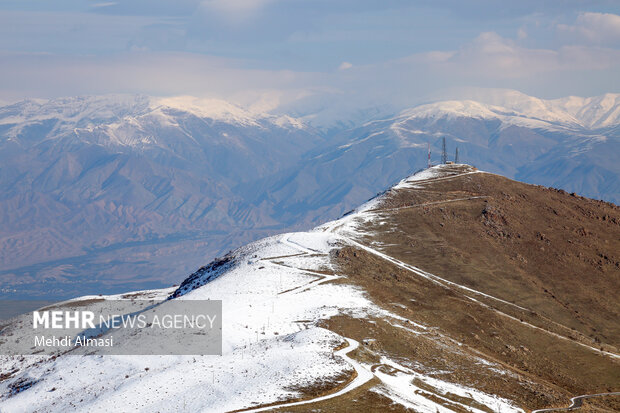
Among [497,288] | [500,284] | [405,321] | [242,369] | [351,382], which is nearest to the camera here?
[351,382]

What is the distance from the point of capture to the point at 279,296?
238ft

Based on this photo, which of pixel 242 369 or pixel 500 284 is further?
pixel 500 284

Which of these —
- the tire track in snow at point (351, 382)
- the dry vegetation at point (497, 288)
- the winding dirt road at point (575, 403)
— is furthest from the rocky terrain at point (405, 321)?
the winding dirt road at point (575, 403)

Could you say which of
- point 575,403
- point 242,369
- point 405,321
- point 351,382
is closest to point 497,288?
point 405,321

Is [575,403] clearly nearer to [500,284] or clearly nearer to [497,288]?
[497,288]

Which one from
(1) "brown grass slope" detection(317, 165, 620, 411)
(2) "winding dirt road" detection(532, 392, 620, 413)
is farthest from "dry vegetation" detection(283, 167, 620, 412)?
(2) "winding dirt road" detection(532, 392, 620, 413)

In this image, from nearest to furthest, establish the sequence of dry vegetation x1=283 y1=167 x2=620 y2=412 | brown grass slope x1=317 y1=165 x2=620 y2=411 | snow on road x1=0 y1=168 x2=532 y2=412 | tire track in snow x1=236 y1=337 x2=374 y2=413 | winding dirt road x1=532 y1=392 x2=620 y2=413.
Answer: tire track in snow x1=236 y1=337 x2=374 y2=413, snow on road x1=0 y1=168 x2=532 y2=412, winding dirt road x1=532 y1=392 x2=620 y2=413, dry vegetation x1=283 y1=167 x2=620 y2=412, brown grass slope x1=317 y1=165 x2=620 y2=411

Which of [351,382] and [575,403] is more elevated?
[351,382]

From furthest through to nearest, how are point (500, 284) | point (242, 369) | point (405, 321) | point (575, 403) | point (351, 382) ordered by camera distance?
point (500, 284) < point (405, 321) < point (575, 403) < point (242, 369) < point (351, 382)

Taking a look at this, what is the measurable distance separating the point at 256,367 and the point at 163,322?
17598mm

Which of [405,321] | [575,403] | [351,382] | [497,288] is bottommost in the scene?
[575,403]

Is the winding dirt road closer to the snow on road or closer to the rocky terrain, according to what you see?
the rocky terrain

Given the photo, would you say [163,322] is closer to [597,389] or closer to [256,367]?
[256,367]

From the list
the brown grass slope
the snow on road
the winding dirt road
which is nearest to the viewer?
the snow on road
